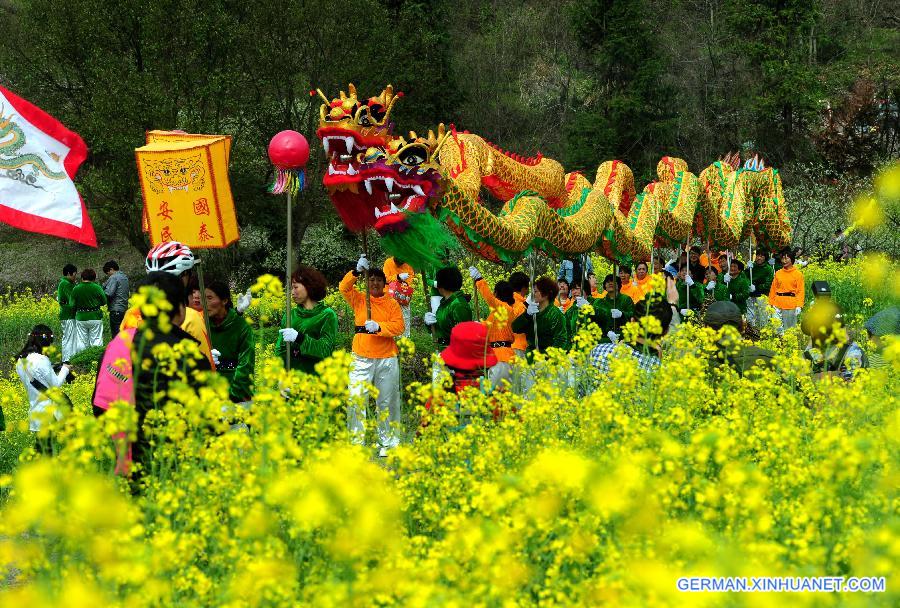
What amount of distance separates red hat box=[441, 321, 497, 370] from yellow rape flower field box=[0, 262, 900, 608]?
1631mm

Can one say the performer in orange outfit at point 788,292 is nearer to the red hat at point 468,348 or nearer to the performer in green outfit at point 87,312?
the red hat at point 468,348

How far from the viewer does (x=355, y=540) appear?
2.77 metres

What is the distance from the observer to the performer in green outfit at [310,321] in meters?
6.38

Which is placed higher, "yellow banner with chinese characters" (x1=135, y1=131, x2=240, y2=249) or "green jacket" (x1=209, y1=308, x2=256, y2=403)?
"yellow banner with chinese characters" (x1=135, y1=131, x2=240, y2=249)

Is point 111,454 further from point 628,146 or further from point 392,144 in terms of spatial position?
point 628,146

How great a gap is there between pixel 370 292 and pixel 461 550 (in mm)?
4433

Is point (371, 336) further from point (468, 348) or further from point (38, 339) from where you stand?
point (38, 339)

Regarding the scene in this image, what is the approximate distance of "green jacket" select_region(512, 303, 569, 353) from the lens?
296 inches

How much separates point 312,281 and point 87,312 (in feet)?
26.7

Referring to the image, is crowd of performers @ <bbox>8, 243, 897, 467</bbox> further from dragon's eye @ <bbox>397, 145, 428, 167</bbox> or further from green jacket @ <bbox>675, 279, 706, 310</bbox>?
green jacket @ <bbox>675, 279, 706, 310</bbox>

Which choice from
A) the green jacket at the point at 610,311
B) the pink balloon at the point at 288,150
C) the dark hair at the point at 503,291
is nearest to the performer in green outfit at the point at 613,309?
the green jacket at the point at 610,311

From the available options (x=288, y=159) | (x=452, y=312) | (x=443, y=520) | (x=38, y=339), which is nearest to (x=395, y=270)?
(x=452, y=312)

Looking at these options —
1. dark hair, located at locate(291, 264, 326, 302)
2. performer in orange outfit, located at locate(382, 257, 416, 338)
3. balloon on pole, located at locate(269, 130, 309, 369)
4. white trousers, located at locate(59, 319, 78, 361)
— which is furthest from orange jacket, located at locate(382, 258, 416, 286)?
white trousers, located at locate(59, 319, 78, 361)

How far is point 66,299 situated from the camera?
43.5ft
